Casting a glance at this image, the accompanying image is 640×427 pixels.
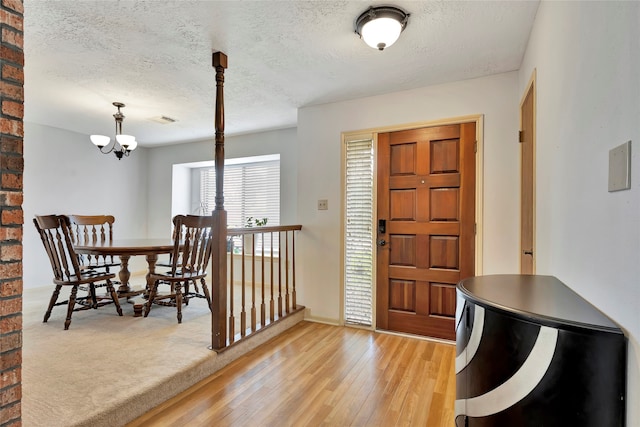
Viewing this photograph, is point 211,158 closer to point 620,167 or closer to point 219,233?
point 219,233

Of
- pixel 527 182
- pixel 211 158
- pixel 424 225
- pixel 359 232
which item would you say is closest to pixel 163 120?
pixel 211 158

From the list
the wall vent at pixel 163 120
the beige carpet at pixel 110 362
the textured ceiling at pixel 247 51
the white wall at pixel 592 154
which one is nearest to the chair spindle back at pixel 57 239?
the beige carpet at pixel 110 362

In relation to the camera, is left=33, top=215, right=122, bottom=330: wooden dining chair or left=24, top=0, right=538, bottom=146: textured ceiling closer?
left=24, top=0, right=538, bottom=146: textured ceiling

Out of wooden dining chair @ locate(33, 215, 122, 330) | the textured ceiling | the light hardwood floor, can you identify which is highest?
the textured ceiling

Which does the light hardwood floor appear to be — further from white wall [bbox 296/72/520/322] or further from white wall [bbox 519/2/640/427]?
white wall [bbox 519/2/640/427]

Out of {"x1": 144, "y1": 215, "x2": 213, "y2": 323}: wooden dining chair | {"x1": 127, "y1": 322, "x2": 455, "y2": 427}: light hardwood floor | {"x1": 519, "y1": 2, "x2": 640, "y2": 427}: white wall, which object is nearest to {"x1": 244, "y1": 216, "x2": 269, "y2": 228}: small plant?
{"x1": 144, "y1": 215, "x2": 213, "y2": 323}: wooden dining chair

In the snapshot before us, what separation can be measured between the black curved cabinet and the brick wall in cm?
167

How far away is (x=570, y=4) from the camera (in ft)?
4.16

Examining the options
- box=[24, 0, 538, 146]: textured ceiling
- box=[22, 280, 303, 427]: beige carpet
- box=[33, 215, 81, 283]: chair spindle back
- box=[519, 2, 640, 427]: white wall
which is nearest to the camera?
box=[519, 2, 640, 427]: white wall

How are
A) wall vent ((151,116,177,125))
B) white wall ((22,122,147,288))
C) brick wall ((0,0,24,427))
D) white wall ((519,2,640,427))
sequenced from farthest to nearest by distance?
1. white wall ((22,122,147,288))
2. wall vent ((151,116,177,125))
3. brick wall ((0,0,24,427))
4. white wall ((519,2,640,427))

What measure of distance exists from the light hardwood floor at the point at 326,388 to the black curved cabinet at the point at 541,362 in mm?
913

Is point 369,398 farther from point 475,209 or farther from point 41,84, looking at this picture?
point 41,84

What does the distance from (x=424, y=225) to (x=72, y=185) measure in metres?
4.99

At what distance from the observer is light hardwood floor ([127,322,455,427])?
176cm
